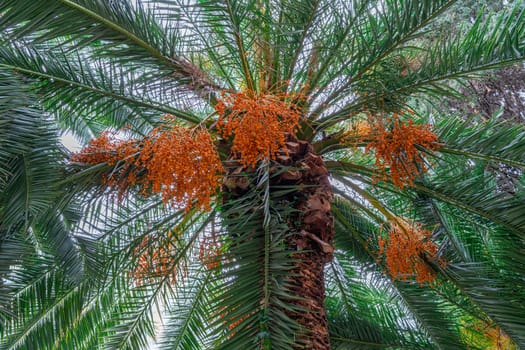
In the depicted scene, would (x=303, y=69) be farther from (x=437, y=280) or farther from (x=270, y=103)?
(x=437, y=280)

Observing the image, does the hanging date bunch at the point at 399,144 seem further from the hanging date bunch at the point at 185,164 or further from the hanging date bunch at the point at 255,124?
the hanging date bunch at the point at 185,164

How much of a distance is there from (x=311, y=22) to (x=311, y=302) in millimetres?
1744

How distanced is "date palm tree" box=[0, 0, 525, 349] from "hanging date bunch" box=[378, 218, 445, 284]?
2 cm

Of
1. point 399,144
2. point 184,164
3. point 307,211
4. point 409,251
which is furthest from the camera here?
point 409,251

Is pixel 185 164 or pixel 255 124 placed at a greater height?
pixel 255 124

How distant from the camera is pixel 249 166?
3.28 metres

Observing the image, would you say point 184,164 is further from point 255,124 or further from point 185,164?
point 255,124

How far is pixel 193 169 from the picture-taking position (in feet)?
8.79

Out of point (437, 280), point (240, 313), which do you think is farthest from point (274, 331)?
point (437, 280)

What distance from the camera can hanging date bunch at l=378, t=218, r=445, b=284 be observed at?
377 centimetres

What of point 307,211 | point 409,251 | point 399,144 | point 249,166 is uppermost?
point 399,144

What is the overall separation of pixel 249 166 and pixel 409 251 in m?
1.34

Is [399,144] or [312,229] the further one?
[312,229]

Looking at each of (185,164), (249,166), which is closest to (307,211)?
(249,166)
